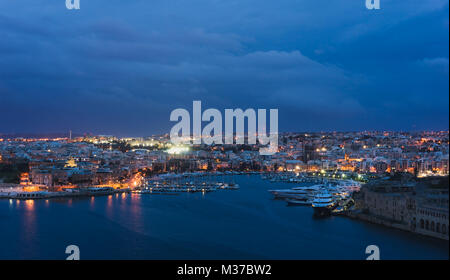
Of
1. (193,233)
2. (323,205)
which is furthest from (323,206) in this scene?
(193,233)

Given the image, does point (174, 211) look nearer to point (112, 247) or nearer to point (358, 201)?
point (112, 247)

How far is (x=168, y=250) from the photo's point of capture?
5246 millimetres

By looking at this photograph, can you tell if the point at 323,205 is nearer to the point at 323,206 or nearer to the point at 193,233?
the point at 323,206

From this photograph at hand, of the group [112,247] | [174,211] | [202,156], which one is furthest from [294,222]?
[202,156]

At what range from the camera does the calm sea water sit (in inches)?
198

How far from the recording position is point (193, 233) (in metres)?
6.12

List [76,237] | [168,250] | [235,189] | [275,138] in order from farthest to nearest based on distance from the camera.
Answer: [275,138] → [235,189] → [76,237] → [168,250]

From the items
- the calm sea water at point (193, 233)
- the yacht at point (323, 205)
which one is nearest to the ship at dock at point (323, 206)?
the yacht at point (323, 205)

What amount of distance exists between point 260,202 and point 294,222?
235 centimetres

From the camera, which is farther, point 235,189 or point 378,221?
point 235,189

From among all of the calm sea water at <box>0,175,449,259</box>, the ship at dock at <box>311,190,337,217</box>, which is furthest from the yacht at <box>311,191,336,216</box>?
the calm sea water at <box>0,175,449,259</box>

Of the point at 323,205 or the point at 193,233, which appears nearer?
the point at 193,233

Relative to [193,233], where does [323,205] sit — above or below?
above

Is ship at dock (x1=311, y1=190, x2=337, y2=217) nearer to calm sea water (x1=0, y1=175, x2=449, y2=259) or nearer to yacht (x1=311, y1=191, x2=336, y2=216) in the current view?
yacht (x1=311, y1=191, x2=336, y2=216)
